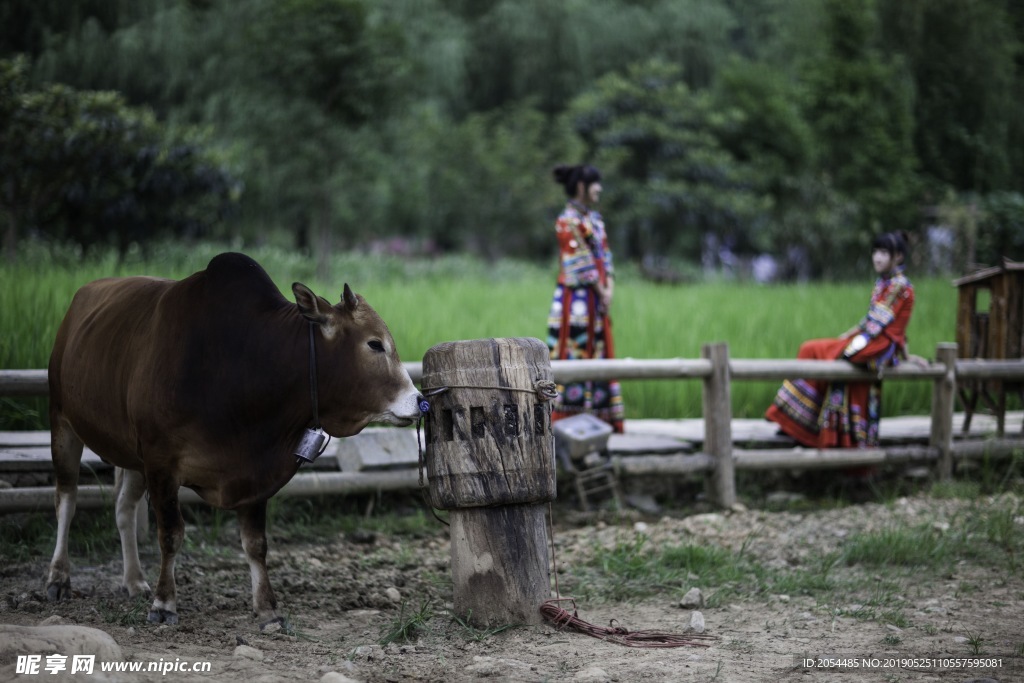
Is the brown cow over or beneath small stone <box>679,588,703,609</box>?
over

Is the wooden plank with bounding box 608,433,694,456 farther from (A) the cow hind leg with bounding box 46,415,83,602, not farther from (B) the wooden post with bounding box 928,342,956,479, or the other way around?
(A) the cow hind leg with bounding box 46,415,83,602

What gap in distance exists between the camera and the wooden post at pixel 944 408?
646 cm

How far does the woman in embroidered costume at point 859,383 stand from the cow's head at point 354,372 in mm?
3543

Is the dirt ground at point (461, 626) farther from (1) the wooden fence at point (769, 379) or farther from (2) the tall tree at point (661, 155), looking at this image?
(2) the tall tree at point (661, 155)

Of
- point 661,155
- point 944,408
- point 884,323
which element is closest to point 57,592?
point 884,323

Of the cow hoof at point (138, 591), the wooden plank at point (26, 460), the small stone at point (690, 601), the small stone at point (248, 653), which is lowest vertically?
the small stone at point (690, 601)

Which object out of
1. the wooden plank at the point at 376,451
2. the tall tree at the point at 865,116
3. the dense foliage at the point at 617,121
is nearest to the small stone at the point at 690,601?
the wooden plank at the point at 376,451

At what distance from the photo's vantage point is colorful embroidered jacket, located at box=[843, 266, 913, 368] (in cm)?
608

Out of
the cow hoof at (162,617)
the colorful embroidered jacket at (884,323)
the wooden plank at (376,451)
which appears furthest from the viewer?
the colorful embroidered jacket at (884,323)

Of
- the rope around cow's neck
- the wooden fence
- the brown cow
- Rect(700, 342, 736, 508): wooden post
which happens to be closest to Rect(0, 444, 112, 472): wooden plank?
the brown cow

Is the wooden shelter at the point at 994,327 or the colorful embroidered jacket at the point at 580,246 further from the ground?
the colorful embroidered jacket at the point at 580,246

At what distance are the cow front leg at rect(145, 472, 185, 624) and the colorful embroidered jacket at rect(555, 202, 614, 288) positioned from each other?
328 centimetres

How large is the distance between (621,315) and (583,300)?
9.74 feet

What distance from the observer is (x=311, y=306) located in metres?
3.43
